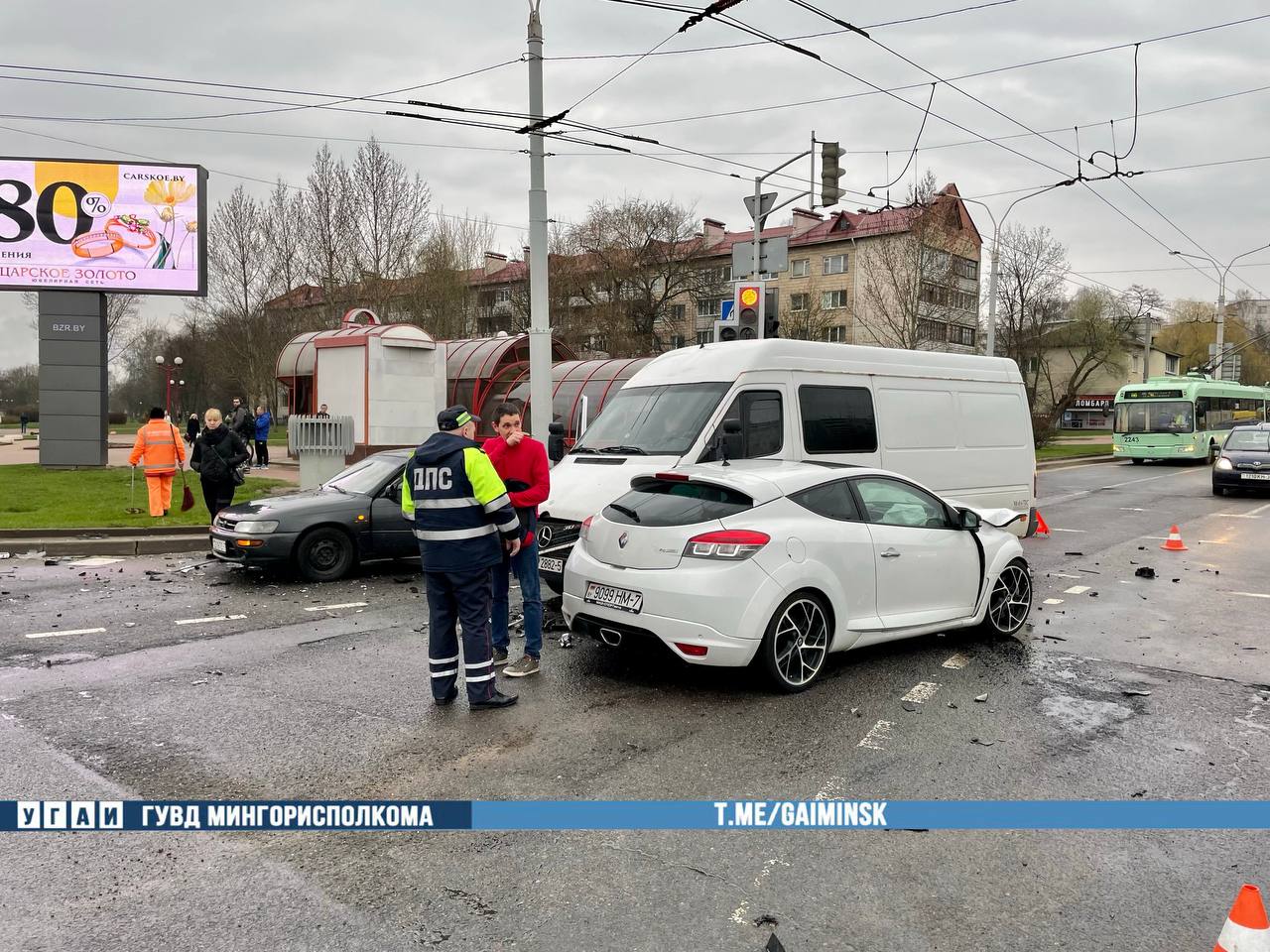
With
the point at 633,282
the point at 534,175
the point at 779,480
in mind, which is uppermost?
the point at 633,282

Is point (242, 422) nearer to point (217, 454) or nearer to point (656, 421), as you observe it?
point (217, 454)

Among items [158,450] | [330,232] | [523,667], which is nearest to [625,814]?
[523,667]

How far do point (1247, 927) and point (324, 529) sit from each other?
878 cm

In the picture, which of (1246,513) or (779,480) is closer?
(779,480)

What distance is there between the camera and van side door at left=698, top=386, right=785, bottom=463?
874cm

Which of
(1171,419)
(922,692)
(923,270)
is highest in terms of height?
(923,270)

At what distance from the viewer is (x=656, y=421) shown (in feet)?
29.4

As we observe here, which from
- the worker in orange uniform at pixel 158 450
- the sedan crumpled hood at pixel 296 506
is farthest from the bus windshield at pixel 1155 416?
the worker in orange uniform at pixel 158 450

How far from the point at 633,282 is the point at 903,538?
50.3 m

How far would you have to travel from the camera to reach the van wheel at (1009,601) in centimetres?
735

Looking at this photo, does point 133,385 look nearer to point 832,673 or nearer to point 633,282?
point 633,282

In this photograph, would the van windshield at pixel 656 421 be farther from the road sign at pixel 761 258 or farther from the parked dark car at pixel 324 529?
the road sign at pixel 761 258

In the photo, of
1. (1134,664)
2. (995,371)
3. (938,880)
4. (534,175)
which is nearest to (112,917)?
(938,880)

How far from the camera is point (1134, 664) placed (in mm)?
6762
